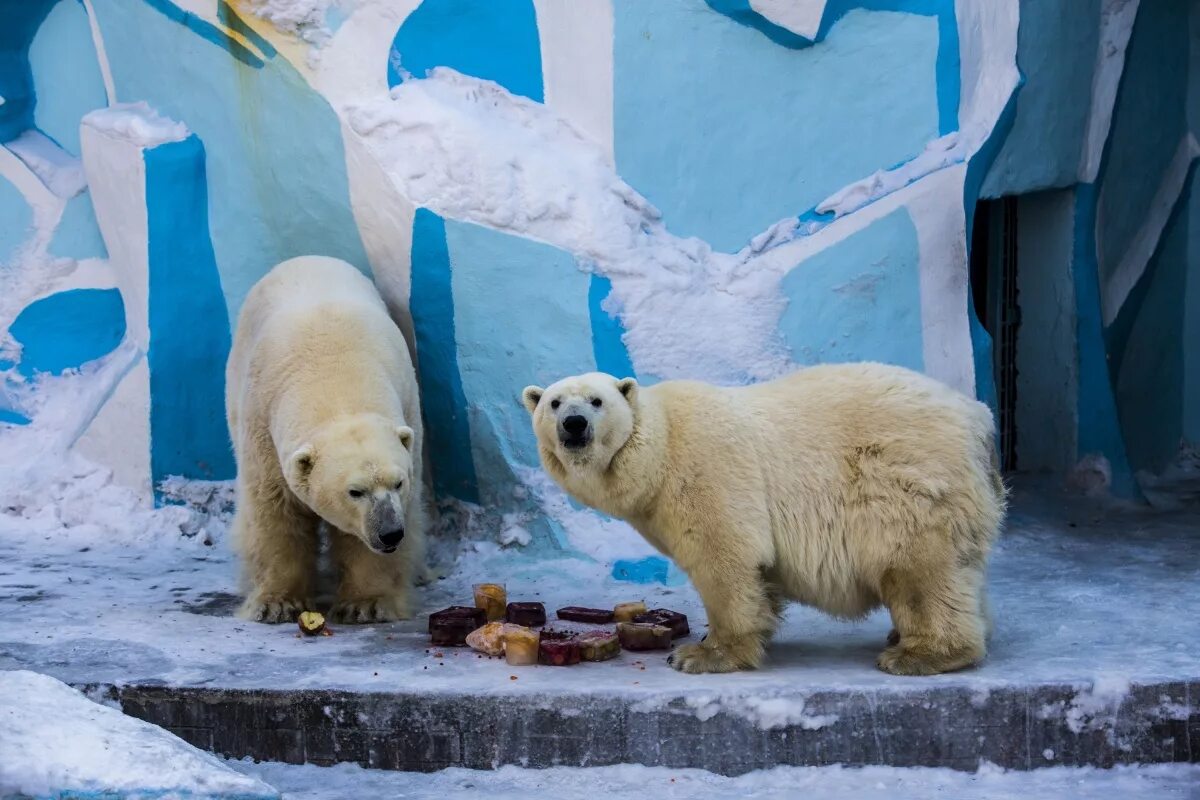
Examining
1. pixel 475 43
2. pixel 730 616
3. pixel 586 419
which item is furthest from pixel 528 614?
pixel 475 43

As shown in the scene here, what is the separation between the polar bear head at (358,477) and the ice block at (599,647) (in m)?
0.78

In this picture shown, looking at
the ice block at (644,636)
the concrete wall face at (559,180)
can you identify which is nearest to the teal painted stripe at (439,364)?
the concrete wall face at (559,180)

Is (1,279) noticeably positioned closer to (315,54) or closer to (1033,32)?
(315,54)

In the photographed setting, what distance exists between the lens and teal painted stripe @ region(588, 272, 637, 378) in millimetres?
6090

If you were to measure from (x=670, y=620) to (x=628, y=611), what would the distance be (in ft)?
0.74

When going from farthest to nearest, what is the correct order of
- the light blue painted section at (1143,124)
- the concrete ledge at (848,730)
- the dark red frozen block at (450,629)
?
the light blue painted section at (1143,124), the dark red frozen block at (450,629), the concrete ledge at (848,730)

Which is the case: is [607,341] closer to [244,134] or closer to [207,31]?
[244,134]

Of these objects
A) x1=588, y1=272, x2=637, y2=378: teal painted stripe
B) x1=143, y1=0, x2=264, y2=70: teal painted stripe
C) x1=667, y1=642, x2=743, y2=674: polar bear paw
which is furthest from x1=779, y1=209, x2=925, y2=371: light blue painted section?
x1=143, y1=0, x2=264, y2=70: teal painted stripe

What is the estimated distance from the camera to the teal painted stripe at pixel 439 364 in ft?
20.7

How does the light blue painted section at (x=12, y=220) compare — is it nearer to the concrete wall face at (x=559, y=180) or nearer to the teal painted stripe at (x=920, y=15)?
the concrete wall face at (x=559, y=180)

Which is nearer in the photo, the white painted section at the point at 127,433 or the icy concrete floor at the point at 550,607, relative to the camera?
the icy concrete floor at the point at 550,607

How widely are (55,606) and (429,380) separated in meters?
1.84

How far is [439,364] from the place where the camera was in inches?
255

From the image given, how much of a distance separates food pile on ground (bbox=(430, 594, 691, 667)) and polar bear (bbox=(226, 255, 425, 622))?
360mm
